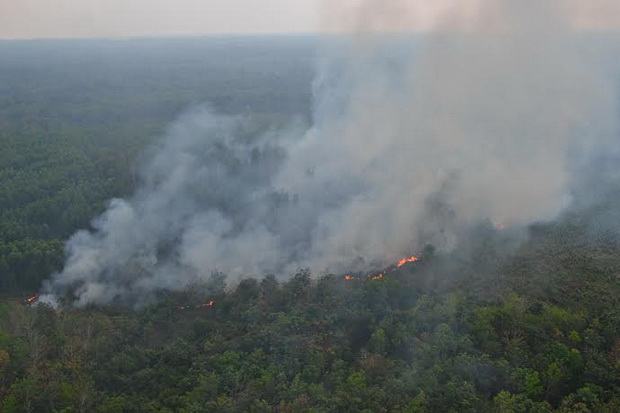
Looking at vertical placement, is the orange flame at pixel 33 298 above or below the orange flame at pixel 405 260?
below

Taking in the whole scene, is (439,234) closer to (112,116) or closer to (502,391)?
(502,391)

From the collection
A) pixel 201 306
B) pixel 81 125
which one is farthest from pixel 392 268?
pixel 81 125

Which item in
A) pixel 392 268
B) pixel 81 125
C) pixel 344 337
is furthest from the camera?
pixel 81 125

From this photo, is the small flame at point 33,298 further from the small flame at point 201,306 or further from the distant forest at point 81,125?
the small flame at point 201,306

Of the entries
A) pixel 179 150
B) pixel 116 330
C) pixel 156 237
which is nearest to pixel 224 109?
pixel 179 150

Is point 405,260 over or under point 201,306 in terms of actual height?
over

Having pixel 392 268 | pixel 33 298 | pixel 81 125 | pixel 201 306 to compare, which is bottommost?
pixel 33 298

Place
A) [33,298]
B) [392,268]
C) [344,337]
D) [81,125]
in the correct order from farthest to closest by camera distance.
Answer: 1. [81,125]
2. [33,298]
3. [392,268]
4. [344,337]

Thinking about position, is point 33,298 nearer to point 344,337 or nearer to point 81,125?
point 344,337

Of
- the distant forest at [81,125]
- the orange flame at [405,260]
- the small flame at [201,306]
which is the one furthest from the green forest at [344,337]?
the orange flame at [405,260]

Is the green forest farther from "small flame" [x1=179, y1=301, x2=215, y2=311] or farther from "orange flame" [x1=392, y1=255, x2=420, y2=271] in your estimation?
"orange flame" [x1=392, y1=255, x2=420, y2=271]

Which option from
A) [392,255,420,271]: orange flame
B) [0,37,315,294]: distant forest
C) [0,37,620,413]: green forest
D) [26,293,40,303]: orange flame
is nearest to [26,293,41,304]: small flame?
[26,293,40,303]: orange flame
